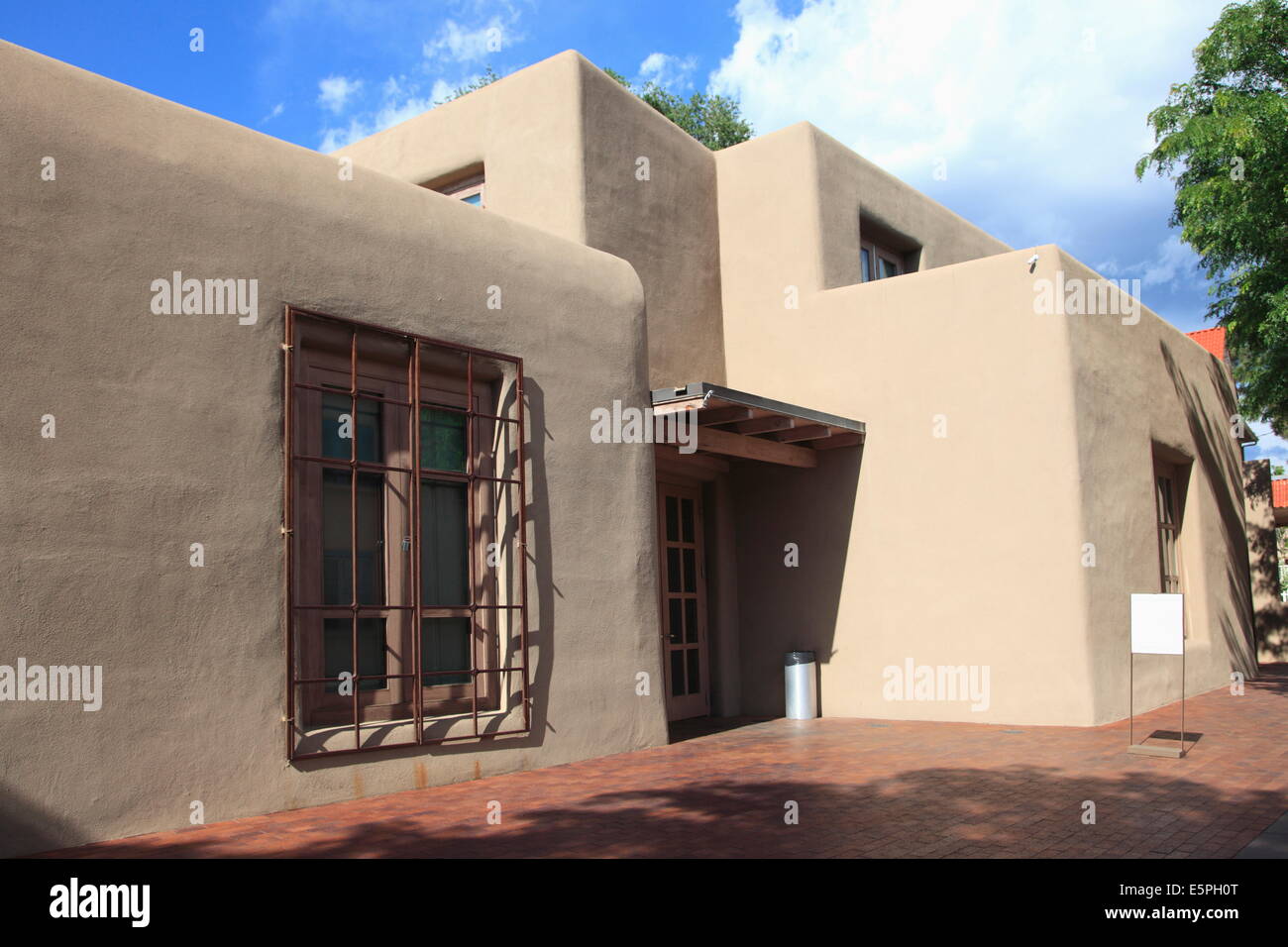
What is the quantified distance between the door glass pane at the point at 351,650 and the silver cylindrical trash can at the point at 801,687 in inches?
203

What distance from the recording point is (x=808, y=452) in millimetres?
10938

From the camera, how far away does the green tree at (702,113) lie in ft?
87.5

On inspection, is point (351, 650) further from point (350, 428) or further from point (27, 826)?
point (27, 826)

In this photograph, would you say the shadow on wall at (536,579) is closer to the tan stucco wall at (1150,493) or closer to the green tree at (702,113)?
the tan stucco wall at (1150,493)

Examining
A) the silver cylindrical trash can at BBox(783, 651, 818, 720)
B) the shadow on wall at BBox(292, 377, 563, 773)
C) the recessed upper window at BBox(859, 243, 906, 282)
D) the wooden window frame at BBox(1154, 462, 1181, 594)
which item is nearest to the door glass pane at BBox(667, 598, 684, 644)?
the silver cylindrical trash can at BBox(783, 651, 818, 720)

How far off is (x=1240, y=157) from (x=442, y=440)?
26.3ft

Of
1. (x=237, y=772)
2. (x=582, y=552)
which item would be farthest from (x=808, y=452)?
(x=237, y=772)

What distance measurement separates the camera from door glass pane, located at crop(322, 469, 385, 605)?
21.5ft

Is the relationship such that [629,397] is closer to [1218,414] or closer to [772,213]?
[772,213]

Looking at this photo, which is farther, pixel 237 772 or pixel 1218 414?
Result: pixel 1218 414

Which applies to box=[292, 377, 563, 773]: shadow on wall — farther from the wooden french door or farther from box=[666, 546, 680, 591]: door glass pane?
box=[666, 546, 680, 591]: door glass pane

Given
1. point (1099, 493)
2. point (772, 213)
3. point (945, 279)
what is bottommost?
point (1099, 493)

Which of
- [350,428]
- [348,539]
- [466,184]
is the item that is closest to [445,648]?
[348,539]

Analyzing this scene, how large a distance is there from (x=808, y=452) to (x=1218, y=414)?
7.22 m
